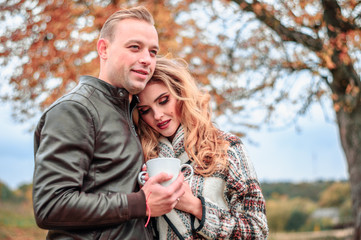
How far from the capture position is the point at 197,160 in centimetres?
238

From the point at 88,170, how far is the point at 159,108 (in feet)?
2.77

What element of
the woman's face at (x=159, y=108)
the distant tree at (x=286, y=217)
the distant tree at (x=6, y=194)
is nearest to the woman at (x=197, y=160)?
the woman's face at (x=159, y=108)

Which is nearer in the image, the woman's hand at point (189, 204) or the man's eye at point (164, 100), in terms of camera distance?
the woman's hand at point (189, 204)

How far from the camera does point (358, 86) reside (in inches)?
289

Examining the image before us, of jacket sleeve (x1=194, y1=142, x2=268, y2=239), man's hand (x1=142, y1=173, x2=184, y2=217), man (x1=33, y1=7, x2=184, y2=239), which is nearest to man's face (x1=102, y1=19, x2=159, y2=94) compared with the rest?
man (x1=33, y1=7, x2=184, y2=239)

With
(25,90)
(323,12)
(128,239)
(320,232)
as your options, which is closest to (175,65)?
(128,239)

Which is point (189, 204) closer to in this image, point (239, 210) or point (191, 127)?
point (239, 210)

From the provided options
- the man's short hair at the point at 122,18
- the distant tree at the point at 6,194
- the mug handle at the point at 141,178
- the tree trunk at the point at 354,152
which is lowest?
the distant tree at the point at 6,194

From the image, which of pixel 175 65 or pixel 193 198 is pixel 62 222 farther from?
pixel 175 65

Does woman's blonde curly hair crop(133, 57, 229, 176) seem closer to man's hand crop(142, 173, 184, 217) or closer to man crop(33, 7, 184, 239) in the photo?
man crop(33, 7, 184, 239)

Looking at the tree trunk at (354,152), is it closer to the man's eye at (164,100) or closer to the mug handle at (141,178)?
the man's eye at (164,100)

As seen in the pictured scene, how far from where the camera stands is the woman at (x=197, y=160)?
2221 millimetres

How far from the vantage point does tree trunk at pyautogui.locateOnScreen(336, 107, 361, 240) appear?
7746 millimetres

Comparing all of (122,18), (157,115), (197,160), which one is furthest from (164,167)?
(122,18)
